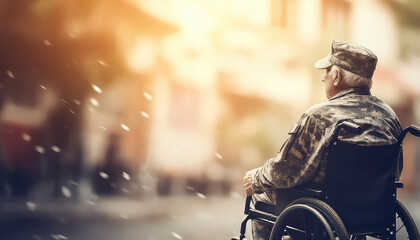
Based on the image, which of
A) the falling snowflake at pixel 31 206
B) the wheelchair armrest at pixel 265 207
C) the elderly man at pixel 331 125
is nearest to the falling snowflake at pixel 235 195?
the falling snowflake at pixel 31 206

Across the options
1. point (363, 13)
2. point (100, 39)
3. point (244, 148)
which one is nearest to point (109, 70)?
point (100, 39)

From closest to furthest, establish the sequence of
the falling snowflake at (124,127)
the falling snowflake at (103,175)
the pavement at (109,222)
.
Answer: the pavement at (109,222) → the falling snowflake at (103,175) → the falling snowflake at (124,127)

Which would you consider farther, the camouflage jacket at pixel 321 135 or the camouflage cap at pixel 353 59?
the camouflage cap at pixel 353 59

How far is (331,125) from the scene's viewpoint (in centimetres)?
305

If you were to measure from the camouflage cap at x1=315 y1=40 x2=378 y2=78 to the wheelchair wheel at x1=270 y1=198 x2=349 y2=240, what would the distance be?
28.2 inches

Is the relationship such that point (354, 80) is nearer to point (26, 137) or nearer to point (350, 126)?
point (350, 126)

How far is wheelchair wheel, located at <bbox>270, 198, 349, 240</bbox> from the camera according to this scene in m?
2.94

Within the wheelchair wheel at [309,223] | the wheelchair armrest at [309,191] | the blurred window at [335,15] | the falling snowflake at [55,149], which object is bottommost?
the wheelchair wheel at [309,223]

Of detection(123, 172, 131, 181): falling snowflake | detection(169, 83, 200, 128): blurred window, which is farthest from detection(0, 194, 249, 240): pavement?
detection(169, 83, 200, 128): blurred window

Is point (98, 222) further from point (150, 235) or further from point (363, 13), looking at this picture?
point (363, 13)

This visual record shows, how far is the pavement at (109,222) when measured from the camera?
263 inches

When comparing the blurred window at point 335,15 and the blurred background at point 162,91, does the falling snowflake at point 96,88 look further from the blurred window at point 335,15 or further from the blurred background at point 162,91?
the blurred window at point 335,15

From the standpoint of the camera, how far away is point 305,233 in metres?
3.13

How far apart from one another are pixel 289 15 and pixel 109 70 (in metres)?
6.19
